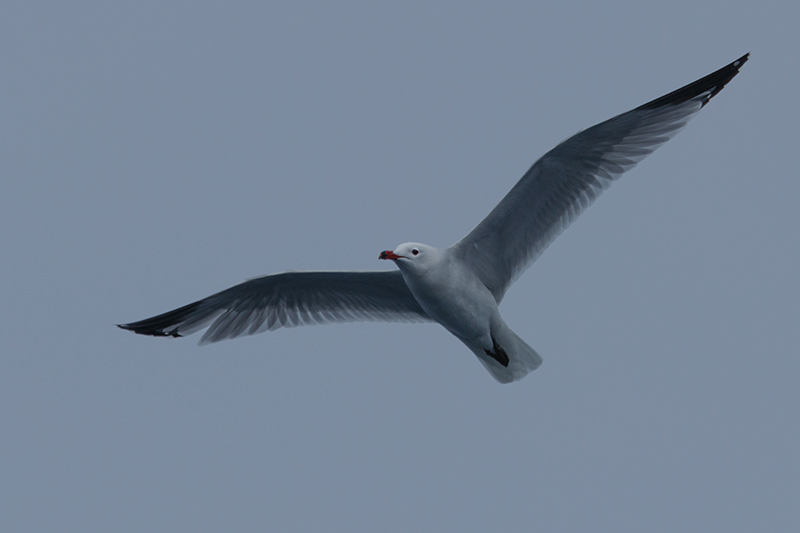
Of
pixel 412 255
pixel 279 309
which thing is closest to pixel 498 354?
pixel 412 255

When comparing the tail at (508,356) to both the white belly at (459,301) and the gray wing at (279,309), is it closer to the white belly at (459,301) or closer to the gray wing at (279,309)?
the white belly at (459,301)

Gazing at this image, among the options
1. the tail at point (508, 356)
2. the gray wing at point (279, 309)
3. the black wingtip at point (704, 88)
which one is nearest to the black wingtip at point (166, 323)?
the gray wing at point (279, 309)

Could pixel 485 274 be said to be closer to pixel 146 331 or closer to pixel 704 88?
pixel 704 88

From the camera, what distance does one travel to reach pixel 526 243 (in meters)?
9.58

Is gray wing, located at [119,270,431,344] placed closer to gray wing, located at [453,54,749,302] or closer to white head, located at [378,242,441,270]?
white head, located at [378,242,441,270]

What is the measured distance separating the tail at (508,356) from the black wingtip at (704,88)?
9.33ft

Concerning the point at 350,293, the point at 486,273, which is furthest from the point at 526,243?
→ the point at 350,293

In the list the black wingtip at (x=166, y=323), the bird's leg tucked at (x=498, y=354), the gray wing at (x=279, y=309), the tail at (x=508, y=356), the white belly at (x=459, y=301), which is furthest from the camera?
the black wingtip at (x=166, y=323)

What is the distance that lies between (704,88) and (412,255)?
3480 mm

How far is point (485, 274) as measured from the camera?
9.71m

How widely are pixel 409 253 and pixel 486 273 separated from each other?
1157 mm

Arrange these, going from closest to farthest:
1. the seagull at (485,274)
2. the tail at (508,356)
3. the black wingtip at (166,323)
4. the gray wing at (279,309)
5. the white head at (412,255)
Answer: the white head at (412,255) < the seagull at (485,274) < the tail at (508,356) < the gray wing at (279,309) < the black wingtip at (166,323)

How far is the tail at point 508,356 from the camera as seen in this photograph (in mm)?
9727

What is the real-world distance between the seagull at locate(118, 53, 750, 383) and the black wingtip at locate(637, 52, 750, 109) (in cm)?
1
